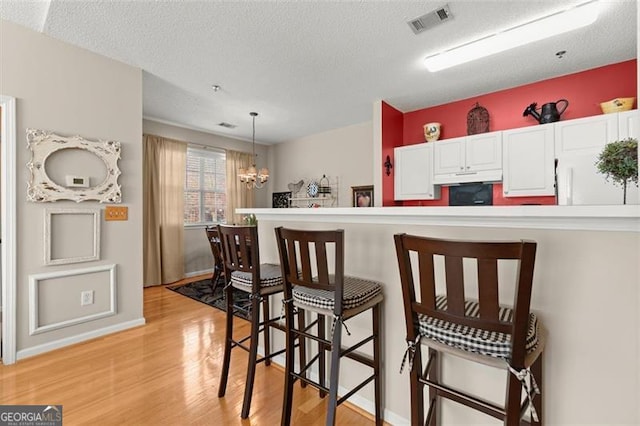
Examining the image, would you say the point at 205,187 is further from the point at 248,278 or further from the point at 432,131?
the point at 248,278

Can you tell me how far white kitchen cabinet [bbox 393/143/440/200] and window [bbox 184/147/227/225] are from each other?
340 centimetres

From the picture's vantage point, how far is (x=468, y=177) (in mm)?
3496

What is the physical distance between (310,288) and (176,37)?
2.46 meters

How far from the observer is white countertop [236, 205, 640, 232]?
936mm

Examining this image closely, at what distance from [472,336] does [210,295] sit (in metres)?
3.73

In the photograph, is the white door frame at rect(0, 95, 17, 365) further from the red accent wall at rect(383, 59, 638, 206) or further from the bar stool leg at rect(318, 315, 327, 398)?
the red accent wall at rect(383, 59, 638, 206)

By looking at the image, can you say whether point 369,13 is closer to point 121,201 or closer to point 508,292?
point 508,292

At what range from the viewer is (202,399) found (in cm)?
179

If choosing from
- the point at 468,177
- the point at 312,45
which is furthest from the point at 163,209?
the point at 468,177

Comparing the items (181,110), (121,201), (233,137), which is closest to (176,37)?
(121,201)

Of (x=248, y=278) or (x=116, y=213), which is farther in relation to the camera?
(x=116, y=213)

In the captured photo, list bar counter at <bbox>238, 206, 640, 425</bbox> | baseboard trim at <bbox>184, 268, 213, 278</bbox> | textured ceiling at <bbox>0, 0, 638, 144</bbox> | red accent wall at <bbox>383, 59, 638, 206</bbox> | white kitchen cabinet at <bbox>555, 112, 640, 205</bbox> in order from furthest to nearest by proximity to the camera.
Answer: baseboard trim at <bbox>184, 268, 213, 278</bbox>
red accent wall at <bbox>383, 59, 638, 206</bbox>
white kitchen cabinet at <bbox>555, 112, 640, 205</bbox>
textured ceiling at <bbox>0, 0, 638, 144</bbox>
bar counter at <bbox>238, 206, 640, 425</bbox>

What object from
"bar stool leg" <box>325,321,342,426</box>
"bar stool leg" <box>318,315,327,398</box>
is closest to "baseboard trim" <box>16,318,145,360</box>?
"bar stool leg" <box>318,315,327,398</box>

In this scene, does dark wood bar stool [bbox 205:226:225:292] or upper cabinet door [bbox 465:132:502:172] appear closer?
upper cabinet door [bbox 465:132:502:172]
